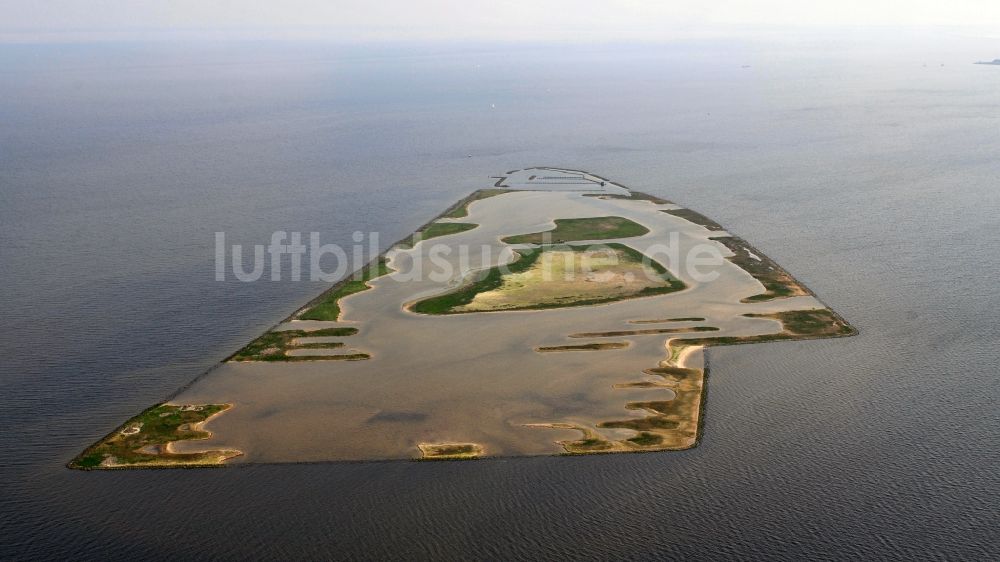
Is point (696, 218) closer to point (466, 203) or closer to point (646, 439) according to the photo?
point (466, 203)

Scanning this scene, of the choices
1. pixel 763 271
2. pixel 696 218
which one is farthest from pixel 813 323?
pixel 696 218

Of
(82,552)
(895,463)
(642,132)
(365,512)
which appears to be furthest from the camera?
(642,132)

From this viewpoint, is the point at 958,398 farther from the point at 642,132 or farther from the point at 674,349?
the point at 642,132

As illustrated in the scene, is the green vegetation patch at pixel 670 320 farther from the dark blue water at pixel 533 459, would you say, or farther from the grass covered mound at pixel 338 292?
the grass covered mound at pixel 338 292

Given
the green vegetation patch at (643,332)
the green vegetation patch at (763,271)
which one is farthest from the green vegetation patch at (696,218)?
Result: the green vegetation patch at (643,332)

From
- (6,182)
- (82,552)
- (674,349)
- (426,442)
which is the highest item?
(6,182)

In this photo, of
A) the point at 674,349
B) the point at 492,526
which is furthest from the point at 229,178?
the point at 492,526
